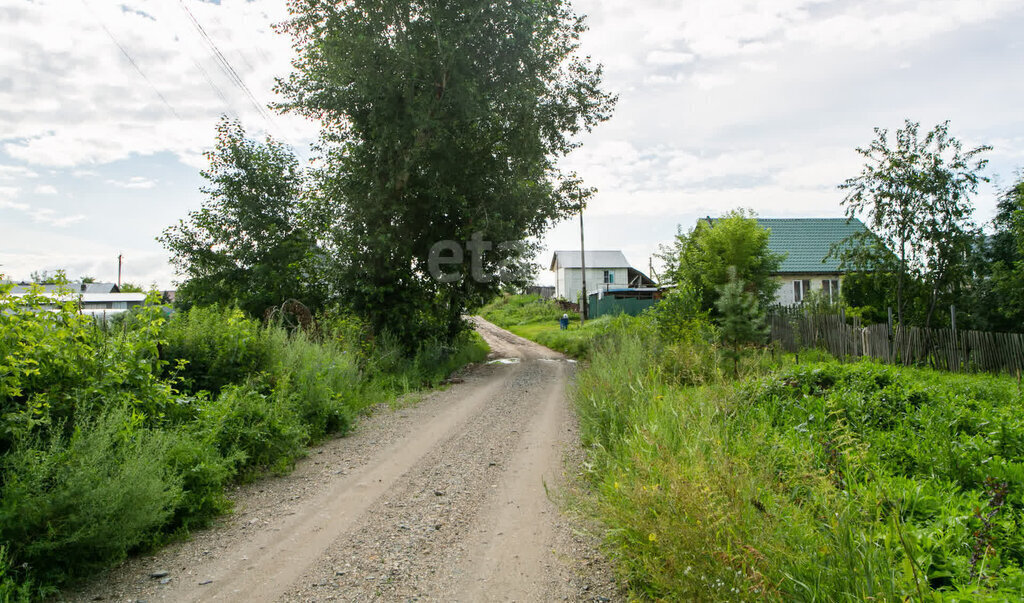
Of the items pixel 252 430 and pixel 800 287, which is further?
pixel 800 287

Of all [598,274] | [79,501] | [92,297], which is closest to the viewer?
[79,501]

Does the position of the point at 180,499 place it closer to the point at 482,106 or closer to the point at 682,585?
the point at 682,585

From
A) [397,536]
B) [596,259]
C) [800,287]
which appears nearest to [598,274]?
[596,259]

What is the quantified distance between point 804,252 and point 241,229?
28.9 m

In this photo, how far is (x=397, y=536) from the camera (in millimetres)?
4352

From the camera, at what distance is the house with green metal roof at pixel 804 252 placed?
101 feet

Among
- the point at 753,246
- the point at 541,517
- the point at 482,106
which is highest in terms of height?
the point at 482,106

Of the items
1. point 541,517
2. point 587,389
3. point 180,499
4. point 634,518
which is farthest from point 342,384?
point 634,518

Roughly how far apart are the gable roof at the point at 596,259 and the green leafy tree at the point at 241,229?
40.4m

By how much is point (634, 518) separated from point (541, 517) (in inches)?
57.8

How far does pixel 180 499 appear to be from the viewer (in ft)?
14.8

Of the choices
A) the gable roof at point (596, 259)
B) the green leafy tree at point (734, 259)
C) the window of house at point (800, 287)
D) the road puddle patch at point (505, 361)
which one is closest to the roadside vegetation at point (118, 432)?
the road puddle patch at point (505, 361)

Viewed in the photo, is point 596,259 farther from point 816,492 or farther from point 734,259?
point 816,492

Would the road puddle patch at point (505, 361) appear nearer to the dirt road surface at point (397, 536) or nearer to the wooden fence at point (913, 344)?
the wooden fence at point (913, 344)
